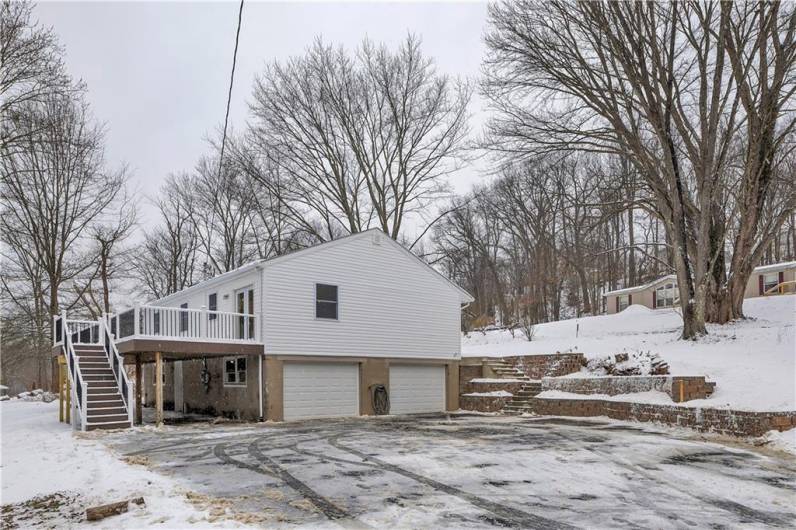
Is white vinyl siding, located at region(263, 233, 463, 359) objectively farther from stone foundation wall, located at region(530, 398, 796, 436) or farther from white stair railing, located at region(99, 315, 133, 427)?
stone foundation wall, located at region(530, 398, 796, 436)

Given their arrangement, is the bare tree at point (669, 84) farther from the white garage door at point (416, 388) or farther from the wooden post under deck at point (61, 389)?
the wooden post under deck at point (61, 389)

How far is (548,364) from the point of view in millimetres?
19234

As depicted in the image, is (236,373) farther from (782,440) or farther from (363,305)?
(782,440)

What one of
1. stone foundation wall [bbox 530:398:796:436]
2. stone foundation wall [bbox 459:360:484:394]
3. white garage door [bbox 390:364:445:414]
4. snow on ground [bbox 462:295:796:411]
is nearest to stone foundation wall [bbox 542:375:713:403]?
snow on ground [bbox 462:295:796:411]

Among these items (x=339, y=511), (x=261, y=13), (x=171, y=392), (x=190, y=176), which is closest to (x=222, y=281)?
(x=171, y=392)

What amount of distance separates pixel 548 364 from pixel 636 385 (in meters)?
4.41

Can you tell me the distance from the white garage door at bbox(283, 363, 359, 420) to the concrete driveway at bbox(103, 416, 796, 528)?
410cm

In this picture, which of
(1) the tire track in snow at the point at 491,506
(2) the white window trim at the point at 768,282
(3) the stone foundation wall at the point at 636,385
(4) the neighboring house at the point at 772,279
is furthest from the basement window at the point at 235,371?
(2) the white window trim at the point at 768,282

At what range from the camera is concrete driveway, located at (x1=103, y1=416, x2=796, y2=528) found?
19.8 ft

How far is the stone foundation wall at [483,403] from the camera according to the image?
62.2 ft

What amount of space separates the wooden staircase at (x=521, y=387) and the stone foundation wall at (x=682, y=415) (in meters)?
0.75

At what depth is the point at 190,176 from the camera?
38594 millimetres

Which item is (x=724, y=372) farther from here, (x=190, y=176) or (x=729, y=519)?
(x=190, y=176)

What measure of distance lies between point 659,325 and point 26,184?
29014 millimetres
